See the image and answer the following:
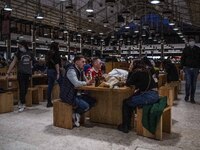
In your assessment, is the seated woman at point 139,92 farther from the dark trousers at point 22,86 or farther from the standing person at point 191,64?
the standing person at point 191,64

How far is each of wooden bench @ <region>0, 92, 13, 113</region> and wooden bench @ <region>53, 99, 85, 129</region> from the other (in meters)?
1.79

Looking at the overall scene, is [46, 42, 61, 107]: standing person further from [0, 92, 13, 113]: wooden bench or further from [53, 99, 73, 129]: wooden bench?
[53, 99, 73, 129]: wooden bench

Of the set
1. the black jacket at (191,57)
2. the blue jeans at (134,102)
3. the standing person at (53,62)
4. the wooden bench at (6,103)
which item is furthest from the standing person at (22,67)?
the black jacket at (191,57)

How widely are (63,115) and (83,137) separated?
0.73 m

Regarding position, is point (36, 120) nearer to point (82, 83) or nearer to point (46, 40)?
point (82, 83)

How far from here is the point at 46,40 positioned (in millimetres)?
25953

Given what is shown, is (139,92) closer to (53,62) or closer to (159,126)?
(159,126)

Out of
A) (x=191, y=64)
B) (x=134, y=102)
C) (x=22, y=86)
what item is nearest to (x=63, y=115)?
(x=134, y=102)

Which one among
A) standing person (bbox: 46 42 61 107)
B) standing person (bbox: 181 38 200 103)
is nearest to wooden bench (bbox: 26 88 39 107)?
standing person (bbox: 46 42 61 107)

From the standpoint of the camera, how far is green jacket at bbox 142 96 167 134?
440 centimetres

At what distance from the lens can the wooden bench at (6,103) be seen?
21.4ft

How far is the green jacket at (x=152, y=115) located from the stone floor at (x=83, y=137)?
0.65 ft

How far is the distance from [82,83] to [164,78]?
5098 millimetres

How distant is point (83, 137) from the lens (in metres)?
4.61
